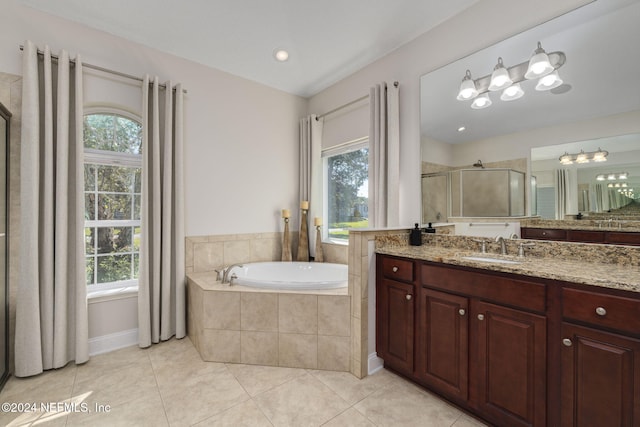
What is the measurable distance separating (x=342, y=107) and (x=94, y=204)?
2.66m

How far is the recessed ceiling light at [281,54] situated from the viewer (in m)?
2.75

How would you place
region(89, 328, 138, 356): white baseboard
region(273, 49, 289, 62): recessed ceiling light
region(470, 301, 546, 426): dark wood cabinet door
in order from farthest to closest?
1. region(273, 49, 289, 62): recessed ceiling light
2. region(89, 328, 138, 356): white baseboard
3. region(470, 301, 546, 426): dark wood cabinet door

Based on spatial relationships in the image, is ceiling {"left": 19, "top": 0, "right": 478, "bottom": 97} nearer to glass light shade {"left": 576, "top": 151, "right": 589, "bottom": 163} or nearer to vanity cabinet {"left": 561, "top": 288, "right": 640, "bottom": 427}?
glass light shade {"left": 576, "top": 151, "right": 589, "bottom": 163}

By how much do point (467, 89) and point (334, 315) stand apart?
2007mm

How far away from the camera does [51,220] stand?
2.10 meters

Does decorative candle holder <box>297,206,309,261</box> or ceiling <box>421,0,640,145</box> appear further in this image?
decorative candle holder <box>297,206,309,261</box>

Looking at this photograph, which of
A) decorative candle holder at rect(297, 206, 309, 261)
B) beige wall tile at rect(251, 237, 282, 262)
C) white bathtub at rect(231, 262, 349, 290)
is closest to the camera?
white bathtub at rect(231, 262, 349, 290)

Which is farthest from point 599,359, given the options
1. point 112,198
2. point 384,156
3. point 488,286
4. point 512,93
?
point 112,198

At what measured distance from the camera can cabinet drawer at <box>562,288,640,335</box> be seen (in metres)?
1.07

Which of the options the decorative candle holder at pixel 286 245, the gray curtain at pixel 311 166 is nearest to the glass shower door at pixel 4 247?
the decorative candle holder at pixel 286 245

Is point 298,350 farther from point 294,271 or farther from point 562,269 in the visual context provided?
point 562,269

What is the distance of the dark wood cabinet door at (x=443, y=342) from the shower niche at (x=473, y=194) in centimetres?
77

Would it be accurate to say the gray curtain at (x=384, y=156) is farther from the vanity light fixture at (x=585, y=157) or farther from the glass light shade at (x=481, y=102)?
the vanity light fixture at (x=585, y=157)

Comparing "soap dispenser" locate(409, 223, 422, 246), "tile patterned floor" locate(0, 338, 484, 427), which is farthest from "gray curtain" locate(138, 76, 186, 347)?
"soap dispenser" locate(409, 223, 422, 246)
